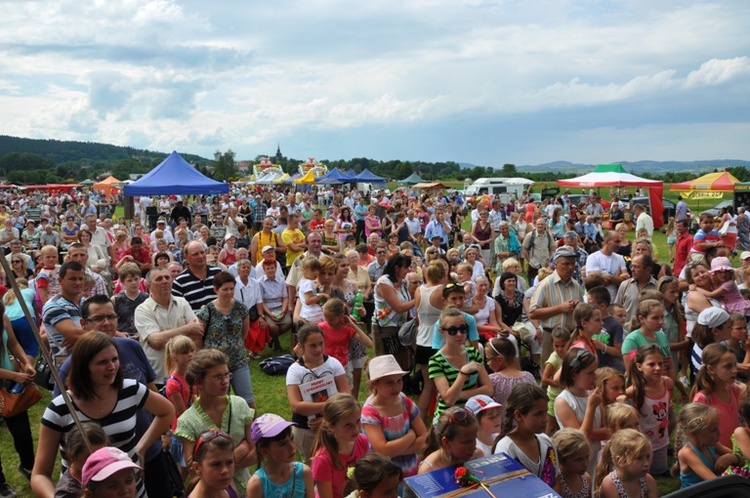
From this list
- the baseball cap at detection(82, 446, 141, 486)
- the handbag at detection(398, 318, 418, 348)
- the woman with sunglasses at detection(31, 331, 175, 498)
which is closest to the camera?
the baseball cap at detection(82, 446, 141, 486)

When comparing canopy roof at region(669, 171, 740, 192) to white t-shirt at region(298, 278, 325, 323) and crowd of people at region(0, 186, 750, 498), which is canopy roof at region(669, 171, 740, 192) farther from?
white t-shirt at region(298, 278, 325, 323)

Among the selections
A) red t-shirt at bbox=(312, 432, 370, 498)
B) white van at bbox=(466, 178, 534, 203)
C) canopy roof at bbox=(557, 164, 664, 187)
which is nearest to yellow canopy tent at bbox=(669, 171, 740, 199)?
canopy roof at bbox=(557, 164, 664, 187)

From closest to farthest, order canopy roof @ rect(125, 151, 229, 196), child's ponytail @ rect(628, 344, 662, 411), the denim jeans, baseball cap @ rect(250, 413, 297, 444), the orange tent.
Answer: baseball cap @ rect(250, 413, 297, 444)
child's ponytail @ rect(628, 344, 662, 411)
the denim jeans
canopy roof @ rect(125, 151, 229, 196)
the orange tent

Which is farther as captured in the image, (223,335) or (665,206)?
(665,206)

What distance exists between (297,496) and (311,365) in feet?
4.54

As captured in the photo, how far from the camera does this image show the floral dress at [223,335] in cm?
512

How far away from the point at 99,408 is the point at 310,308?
10.8 feet

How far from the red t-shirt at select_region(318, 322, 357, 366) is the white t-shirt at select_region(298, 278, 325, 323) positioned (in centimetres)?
86

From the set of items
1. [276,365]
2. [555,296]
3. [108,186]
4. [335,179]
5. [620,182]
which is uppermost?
[335,179]

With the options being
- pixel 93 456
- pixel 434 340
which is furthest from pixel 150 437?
pixel 434 340

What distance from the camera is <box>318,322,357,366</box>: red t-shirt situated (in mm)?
5402

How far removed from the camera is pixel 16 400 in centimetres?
446

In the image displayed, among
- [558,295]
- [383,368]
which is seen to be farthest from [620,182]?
[383,368]

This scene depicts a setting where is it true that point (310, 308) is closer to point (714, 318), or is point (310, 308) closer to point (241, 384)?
point (241, 384)
